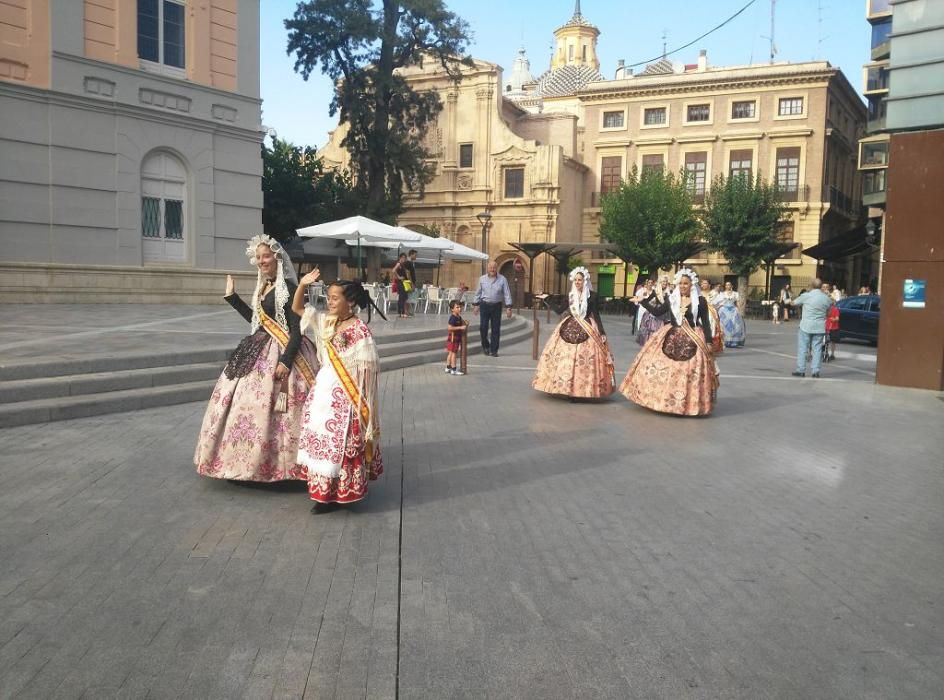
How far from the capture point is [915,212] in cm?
1238

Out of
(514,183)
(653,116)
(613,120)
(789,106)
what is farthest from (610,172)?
(789,106)

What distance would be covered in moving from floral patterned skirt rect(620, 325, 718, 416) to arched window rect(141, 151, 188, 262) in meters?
13.4

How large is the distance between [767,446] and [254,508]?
4.96m

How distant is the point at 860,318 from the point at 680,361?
1531cm

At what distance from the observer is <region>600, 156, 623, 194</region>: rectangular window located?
4775 centimetres

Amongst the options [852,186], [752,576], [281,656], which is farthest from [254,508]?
[852,186]

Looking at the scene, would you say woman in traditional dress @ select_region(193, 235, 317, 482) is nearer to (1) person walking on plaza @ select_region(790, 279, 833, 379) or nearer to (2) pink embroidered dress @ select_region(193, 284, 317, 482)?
(2) pink embroidered dress @ select_region(193, 284, 317, 482)

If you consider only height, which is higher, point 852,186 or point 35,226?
point 852,186

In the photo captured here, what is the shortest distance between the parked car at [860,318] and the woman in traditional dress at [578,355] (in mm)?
14685

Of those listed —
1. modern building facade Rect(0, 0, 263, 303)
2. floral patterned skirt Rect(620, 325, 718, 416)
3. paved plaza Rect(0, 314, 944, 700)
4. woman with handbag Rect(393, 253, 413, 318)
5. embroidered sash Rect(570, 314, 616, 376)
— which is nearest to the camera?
paved plaza Rect(0, 314, 944, 700)

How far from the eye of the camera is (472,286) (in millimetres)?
45312

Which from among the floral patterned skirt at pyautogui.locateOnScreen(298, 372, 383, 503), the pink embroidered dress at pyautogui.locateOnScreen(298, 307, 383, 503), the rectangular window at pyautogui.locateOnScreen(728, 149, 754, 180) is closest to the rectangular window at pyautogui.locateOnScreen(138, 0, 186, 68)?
the pink embroidered dress at pyautogui.locateOnScreen(298, 307, 383, 503)

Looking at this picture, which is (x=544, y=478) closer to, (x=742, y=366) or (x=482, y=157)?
(x=742, y=366)

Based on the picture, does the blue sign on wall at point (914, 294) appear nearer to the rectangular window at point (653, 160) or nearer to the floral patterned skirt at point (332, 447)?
the floral patterned skirt at point (332, 447)
